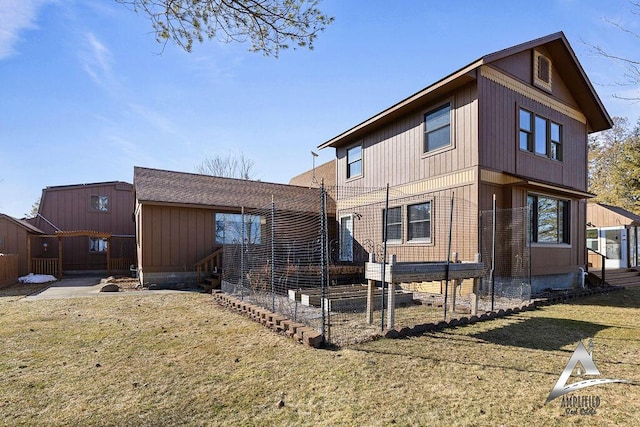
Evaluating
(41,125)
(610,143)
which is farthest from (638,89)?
(610,143)

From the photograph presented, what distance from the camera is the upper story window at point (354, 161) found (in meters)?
12.8

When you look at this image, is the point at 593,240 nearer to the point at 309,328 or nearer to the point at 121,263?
the point at 309,328

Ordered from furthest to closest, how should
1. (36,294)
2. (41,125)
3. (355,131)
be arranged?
(41,125)
(355,131)
(36,294)

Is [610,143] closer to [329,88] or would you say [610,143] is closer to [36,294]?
[329,88]

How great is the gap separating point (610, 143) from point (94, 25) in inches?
1206

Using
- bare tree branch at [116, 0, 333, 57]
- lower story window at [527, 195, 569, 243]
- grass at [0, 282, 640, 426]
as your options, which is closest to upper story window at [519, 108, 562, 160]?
lower story window at [527, 195, 569, 243]

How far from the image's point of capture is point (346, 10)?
6012mm

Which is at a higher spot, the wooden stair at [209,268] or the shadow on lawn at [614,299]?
the wooden stair at [209,268]

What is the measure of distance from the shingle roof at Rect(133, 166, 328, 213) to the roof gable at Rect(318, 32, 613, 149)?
3.65 meters

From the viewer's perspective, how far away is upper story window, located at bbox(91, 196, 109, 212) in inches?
743

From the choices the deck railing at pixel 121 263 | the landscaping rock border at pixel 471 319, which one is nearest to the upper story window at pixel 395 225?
the landscaping rock border at pixel 471 319

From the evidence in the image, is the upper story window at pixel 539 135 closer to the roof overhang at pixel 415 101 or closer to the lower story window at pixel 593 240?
the roof overhang at pixel 415 101

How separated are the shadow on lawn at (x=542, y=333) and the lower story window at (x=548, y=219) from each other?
4.07 metres

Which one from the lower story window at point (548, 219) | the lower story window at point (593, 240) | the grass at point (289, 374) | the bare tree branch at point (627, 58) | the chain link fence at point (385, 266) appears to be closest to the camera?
the grass at point (289, 374)
